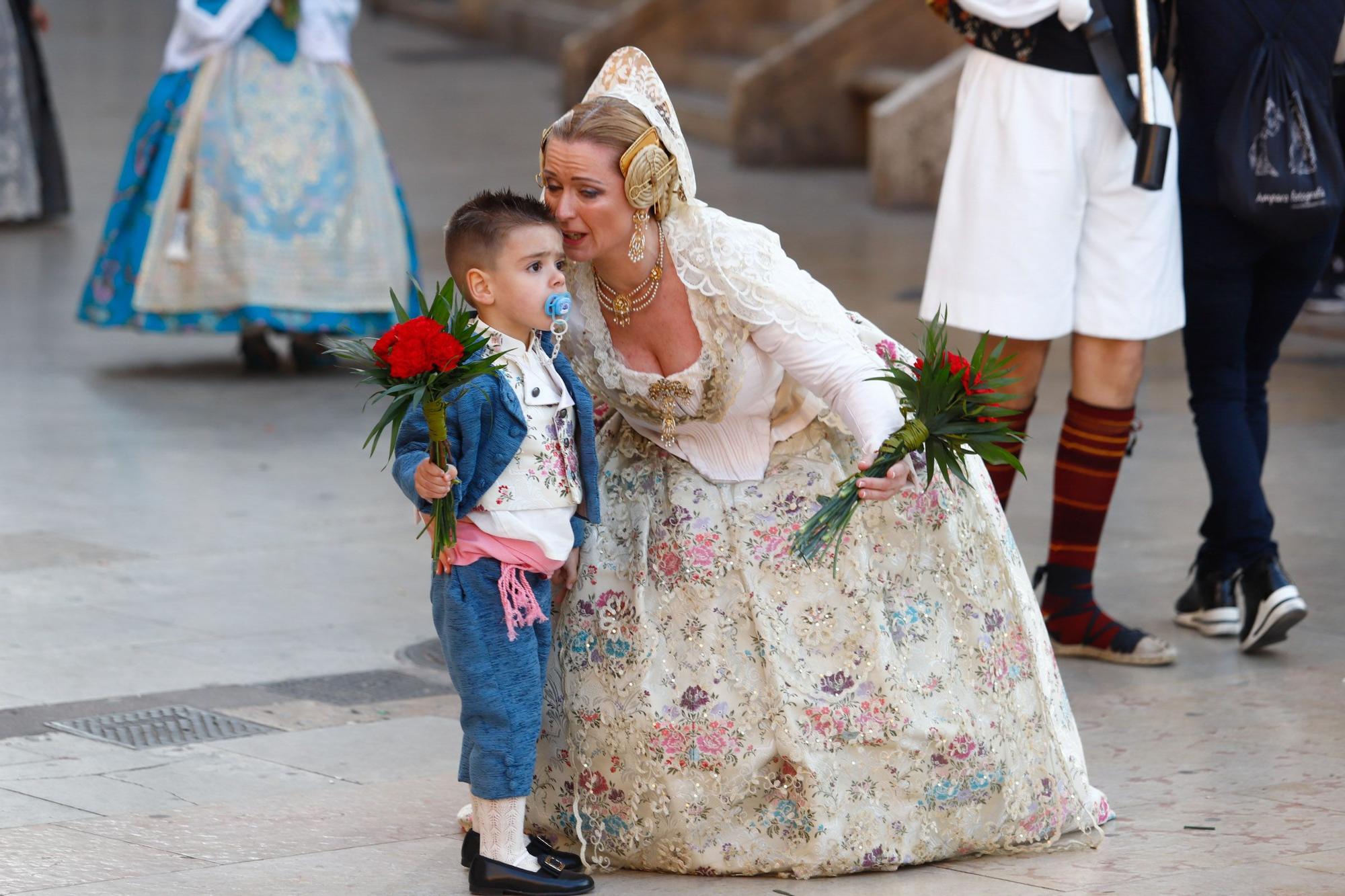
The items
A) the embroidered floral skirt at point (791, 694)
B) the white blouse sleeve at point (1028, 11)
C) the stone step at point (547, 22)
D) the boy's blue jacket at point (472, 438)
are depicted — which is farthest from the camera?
the stone step at point (547, 22)

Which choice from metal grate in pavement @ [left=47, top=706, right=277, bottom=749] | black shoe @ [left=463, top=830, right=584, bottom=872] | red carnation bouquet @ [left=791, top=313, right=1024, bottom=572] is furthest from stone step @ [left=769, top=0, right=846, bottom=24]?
black shoe @ [left=463, top=830, right=584, bottom=872]

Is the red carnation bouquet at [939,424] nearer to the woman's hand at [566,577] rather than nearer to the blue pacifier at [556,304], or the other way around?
the woman's hand at [566,577]

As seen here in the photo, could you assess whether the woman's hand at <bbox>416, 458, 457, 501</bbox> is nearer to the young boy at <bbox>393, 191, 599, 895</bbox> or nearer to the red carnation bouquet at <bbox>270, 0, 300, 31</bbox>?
the young boy at <bbox>393, 191, 599, 895</bbox>

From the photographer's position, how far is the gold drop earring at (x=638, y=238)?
3.61 metres

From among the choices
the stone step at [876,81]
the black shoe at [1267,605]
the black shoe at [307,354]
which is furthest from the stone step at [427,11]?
the black shoe at [1267,605]

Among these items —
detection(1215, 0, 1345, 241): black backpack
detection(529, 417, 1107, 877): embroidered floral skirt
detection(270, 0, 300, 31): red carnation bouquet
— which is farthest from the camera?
detection(270, 0, 300, 31): red carnation bouquet

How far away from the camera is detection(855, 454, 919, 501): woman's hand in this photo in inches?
135

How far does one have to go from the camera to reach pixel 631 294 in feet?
12.2

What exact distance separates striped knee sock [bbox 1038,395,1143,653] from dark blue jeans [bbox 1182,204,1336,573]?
9.9 inches

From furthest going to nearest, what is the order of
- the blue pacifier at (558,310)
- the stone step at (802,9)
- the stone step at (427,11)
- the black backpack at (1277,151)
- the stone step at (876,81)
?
the stone step at (427,11) → the stone step at (802,9) → the stone step at (876,81) → the black backpack at (1277,151) → the blue pacifier at (558,310)

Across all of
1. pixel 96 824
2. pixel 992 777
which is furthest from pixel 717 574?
pixel 96 824

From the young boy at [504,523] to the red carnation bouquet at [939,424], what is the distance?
0.45m

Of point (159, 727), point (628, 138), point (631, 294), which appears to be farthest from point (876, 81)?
point (628, 138)

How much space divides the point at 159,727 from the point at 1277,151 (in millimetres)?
2736
